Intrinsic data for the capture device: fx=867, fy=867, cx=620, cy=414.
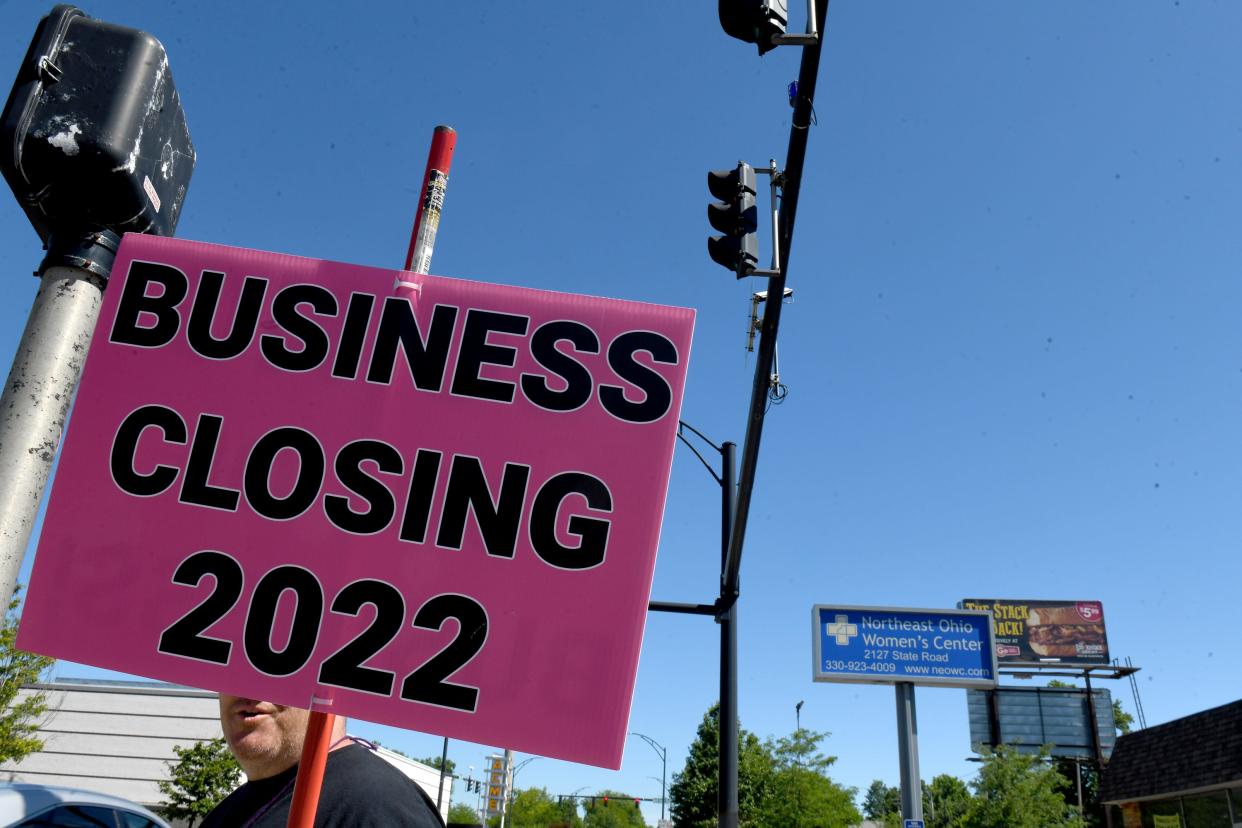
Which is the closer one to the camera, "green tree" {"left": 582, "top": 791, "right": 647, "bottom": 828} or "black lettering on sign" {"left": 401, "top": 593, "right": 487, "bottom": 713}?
"black lettering on sign" {"left": 401, "top": 593, "right": 487, "bottom": 713}

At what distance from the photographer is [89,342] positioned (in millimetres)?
2529

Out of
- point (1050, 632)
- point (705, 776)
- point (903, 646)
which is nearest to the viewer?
point (903, 646)

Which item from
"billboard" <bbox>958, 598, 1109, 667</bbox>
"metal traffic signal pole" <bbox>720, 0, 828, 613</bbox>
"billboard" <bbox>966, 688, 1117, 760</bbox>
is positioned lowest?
"metal traffic signal pole" <bbox>720, 0, 828, 613</bbox>

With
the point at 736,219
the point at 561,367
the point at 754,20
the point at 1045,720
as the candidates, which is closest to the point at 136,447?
the point at 561,367

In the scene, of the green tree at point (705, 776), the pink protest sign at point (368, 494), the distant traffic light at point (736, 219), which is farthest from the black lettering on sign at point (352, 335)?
the green tree at point (705, 776)

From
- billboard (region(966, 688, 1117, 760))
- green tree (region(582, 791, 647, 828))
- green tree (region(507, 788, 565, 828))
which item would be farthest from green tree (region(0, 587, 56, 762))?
green tree (region(582, 791, 647, 828))

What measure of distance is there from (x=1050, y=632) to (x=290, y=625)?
66264mm

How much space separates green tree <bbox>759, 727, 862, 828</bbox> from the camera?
40438 mm

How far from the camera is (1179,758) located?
2323 cm

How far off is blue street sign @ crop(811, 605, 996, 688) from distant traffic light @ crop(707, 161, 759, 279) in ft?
31.1

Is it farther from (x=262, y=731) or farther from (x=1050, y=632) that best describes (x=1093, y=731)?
(x=262, y=731)

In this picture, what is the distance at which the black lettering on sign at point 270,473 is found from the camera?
7.73ft

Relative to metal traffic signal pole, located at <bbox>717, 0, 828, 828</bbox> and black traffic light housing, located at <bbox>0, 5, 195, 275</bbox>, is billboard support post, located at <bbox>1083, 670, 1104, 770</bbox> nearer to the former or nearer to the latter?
metal traffic signal pole, located at <bbox>717, 0, 828, 828</bbox>

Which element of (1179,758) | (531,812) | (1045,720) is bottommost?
(531,812)
